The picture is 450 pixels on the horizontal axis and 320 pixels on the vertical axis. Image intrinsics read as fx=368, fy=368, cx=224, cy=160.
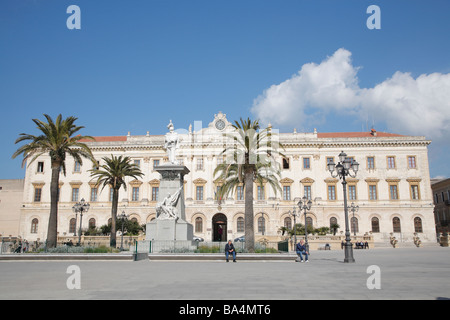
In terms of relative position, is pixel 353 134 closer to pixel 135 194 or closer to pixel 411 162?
pixel 411 162

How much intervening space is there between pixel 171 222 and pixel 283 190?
33.5m

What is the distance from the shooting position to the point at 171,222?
19594mm

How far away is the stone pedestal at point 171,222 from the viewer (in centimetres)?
1948

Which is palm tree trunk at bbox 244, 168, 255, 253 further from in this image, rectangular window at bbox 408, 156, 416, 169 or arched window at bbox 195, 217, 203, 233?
rectangular window at bbox 408, 156, 416, 169

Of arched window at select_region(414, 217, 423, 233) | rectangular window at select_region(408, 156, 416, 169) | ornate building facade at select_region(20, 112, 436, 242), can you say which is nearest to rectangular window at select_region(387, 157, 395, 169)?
ornate building facade at select_region(20, 112, 436, 242)

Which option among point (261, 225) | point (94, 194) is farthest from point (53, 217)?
point (261, 225)

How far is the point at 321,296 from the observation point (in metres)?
7.19

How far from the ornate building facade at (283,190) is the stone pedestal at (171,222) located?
29.6 m
